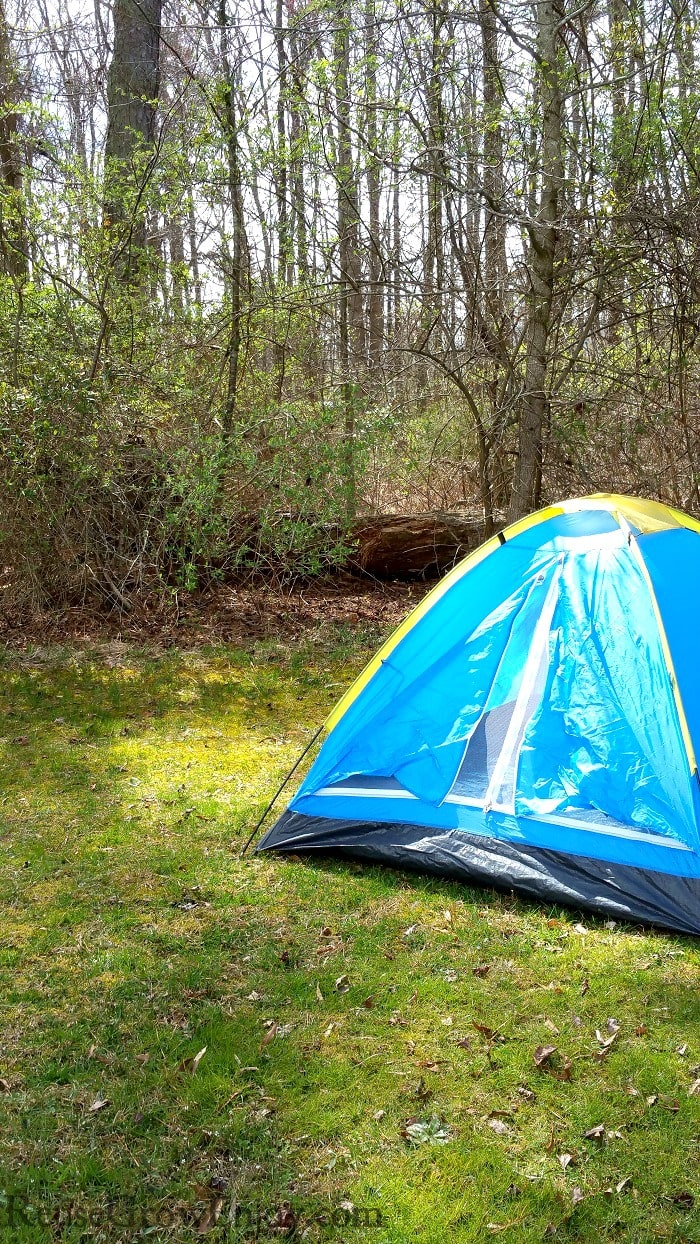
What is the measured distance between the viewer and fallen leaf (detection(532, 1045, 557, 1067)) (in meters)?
2.70

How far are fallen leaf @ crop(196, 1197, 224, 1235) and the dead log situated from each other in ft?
21.1

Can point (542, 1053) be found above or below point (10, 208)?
below

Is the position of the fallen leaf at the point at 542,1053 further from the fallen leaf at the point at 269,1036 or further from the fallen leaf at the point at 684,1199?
the fallen leaf at the point at 269,1036

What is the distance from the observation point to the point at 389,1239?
2.13m

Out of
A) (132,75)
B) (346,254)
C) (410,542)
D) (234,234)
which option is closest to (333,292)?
(346,254)

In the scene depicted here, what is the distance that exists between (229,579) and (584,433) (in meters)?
3.23

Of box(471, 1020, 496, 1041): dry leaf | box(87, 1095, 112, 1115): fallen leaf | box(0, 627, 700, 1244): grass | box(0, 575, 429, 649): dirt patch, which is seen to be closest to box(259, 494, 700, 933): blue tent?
box(0, 627, 700, 1244): grass

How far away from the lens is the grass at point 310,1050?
223 centimetres

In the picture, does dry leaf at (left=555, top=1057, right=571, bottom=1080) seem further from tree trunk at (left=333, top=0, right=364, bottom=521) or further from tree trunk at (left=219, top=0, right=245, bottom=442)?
tree trunk at (left=219, top=0, right=245, bottom=442)

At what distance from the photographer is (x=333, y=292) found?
736 centimetres

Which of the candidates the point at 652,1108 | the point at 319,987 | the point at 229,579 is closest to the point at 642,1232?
the point at 652,1108

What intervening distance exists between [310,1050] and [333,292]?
6.06 metres

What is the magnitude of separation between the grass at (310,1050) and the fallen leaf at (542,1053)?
2 cm

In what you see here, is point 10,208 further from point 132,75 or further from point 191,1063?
point 191,1063
